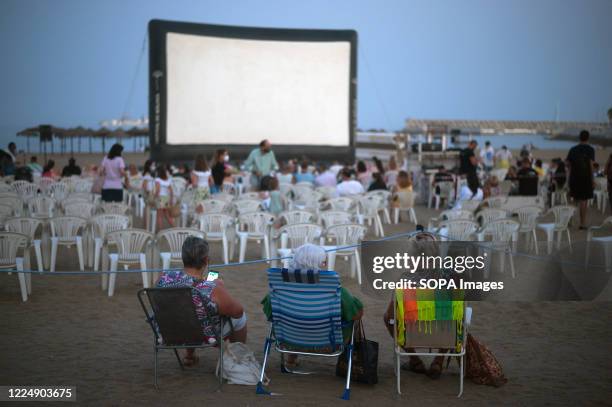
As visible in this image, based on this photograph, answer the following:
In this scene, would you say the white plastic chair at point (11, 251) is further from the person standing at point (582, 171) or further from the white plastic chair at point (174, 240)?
the person standing at point (582, 171)

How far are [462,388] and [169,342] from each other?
1.82m

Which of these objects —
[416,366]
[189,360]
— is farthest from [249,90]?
[416,366]

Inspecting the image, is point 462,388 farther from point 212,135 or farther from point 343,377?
point 212,135

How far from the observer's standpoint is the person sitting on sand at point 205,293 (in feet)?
15.5

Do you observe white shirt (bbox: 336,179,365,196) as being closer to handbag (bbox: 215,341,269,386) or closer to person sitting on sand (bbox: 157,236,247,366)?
person sitting on sand (bbox: 157,236,247,366)

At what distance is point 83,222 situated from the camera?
8.52 metres

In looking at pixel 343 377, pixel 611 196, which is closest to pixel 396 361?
pixel 343 377

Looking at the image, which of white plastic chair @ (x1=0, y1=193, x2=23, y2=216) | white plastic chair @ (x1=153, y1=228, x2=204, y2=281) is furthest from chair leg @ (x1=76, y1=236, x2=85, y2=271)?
white plastic chair @ (x1=0, y1=193, x2=23, y2=216)

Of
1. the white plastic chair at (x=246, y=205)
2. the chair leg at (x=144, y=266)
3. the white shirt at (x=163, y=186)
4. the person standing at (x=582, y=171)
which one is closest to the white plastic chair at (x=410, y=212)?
the person standing at (x=582, y=171)

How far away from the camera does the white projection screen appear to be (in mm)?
21344

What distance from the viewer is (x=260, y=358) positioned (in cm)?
543

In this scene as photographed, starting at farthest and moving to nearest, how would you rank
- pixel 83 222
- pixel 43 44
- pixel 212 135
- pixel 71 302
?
pixel 43 44, pixel 212 135, pixel 83 222, pixel 71 302

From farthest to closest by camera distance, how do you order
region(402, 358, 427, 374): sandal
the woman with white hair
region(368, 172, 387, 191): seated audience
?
1. region(368, 172, 387, 191): seated audience
2. region(402, 358, 427, 374): sandal
3. the woman with white hair

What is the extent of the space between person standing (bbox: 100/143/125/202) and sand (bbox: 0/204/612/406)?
11.5 ft
